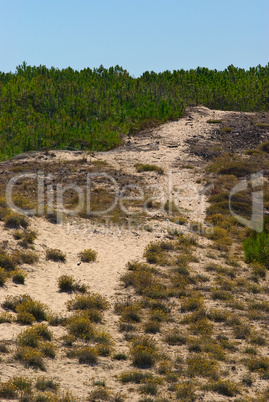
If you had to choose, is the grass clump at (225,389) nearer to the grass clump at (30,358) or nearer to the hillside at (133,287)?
the hillside at (133,287)

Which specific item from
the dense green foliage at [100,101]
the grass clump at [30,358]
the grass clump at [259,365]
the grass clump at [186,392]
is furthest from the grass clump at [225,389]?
the dense green foliage at [100,101]

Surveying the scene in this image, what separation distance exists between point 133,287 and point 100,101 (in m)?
33.1

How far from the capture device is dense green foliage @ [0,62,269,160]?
36625 mm

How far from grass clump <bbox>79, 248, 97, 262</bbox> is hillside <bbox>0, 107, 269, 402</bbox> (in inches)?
2.3

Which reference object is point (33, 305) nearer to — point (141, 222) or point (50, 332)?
point (50, 332)

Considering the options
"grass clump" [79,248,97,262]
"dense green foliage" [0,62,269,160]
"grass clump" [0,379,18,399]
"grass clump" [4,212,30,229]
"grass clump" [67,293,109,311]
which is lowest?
"grass clump" [0,379,18,399]

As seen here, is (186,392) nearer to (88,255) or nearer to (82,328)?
(82,328)

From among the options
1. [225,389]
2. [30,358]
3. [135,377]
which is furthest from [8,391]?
[225,389]

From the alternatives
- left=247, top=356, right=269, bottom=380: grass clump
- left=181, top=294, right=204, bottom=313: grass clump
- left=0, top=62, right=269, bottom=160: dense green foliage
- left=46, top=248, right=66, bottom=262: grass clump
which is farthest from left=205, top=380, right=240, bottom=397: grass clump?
left=0, top=62, right=269, bottom=160: dense green foliage

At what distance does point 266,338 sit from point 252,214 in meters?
12.4

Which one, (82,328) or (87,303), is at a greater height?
(87,303)

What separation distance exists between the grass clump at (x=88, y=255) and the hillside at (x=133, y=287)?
0.06 m

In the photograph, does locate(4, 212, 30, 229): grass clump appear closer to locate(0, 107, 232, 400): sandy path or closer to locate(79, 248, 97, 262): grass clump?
locate(0, 107, 232, 400): sandy path

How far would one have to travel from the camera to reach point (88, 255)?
18.6m
